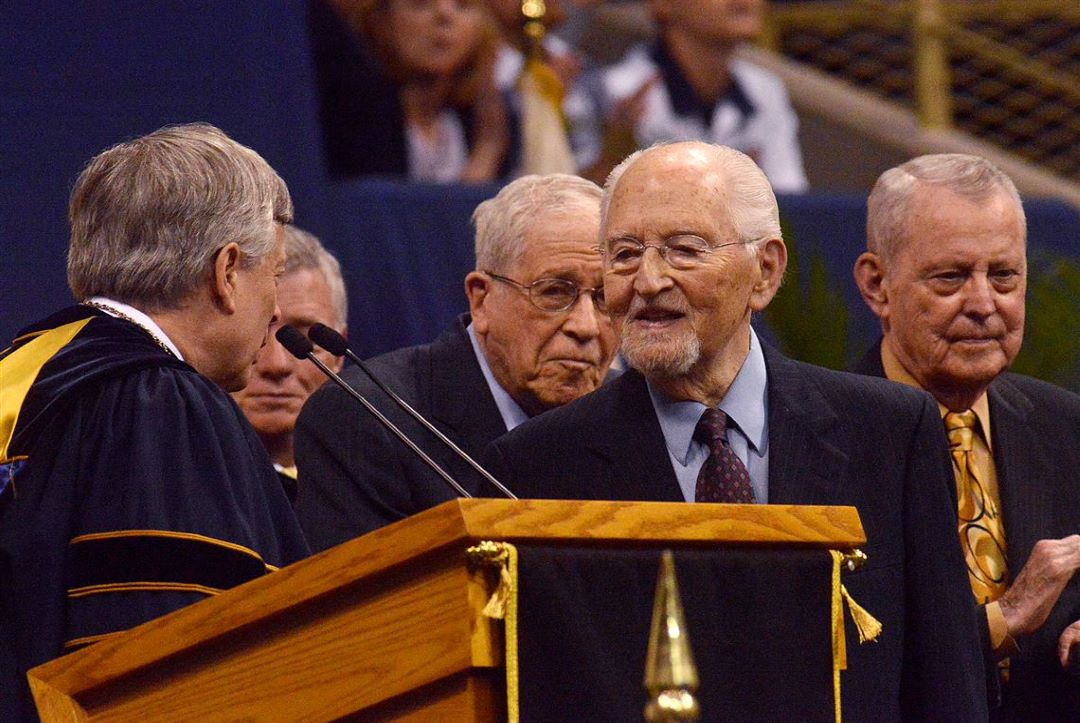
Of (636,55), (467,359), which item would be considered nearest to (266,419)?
(467,359)

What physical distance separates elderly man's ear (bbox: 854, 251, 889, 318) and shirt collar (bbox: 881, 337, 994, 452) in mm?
84

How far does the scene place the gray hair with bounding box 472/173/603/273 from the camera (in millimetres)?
4262

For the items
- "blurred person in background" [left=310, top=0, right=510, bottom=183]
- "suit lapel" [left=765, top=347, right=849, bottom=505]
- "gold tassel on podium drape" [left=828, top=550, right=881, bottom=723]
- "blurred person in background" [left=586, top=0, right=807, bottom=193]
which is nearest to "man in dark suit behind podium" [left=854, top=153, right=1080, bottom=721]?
"suit lapel" [left=765, top=347, right=849, bottom=505]

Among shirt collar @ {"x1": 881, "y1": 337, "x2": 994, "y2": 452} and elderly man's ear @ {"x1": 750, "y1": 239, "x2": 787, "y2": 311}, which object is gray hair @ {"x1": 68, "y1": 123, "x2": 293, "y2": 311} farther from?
shirt collar @ {"x1": 881, "y1": 337, "x2": 994, "y2": 452}

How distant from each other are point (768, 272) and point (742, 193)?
15 centimetres

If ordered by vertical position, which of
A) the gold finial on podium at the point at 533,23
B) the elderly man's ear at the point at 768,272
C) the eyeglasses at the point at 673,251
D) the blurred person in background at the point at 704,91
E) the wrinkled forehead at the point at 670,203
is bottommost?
the elderly man's ear at the point at 768,272

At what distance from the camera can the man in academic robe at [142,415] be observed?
2.91m

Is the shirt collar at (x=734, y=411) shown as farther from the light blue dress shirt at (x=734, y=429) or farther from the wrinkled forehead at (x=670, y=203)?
the wrinkled forehead at (x=670, y=203)

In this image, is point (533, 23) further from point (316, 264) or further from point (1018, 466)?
point (1018, 466)

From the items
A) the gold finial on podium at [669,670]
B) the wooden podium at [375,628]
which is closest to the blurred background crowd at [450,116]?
the wooden podium at [375,628]

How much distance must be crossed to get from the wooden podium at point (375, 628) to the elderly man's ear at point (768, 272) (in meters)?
0.81

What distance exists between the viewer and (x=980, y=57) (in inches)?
379

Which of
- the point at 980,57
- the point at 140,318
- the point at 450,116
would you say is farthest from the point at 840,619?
the point at 980,57

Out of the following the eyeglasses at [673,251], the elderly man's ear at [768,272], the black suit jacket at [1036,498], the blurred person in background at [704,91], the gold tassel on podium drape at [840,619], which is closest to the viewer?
the gold tassel on podium drape at [840,619]
